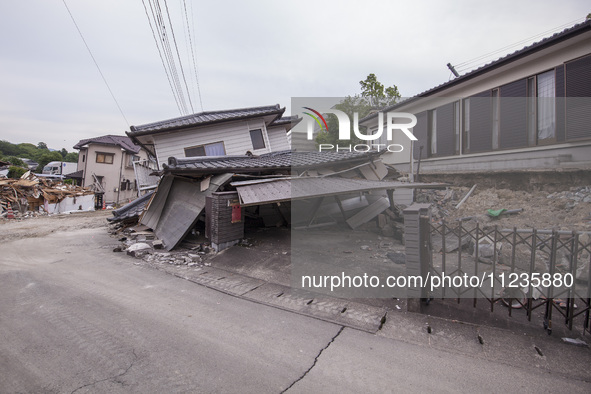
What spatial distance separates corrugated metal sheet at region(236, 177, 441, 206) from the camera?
6037 millimetres

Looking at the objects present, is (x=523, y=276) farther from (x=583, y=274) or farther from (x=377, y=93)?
(x=377, y=93)

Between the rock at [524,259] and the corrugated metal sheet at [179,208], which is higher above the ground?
the corrugated metal sheet at [179,208]

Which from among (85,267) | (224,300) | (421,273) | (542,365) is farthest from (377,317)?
(85,267)

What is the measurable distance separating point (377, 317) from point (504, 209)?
244 inches

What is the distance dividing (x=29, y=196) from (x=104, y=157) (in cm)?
1035

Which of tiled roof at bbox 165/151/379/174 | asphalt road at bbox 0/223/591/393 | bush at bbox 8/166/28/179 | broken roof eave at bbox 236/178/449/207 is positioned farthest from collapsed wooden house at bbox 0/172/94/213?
broken roof eave at bbox 236/178/449/207

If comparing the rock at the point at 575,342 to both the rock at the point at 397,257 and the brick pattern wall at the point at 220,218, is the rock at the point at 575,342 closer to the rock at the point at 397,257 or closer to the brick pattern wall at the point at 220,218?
the rock at the point at 397,257

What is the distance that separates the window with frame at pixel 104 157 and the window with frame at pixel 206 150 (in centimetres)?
2229

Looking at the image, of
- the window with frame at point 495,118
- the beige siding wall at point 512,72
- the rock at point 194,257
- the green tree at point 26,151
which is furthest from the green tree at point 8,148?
the window with frame at point 495,118

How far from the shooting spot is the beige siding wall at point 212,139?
41.1 ft

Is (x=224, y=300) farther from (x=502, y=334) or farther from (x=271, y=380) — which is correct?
(x=502, y=334)

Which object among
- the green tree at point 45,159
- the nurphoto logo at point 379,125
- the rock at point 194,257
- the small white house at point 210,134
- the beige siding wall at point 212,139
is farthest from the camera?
the green tree at point 45,159

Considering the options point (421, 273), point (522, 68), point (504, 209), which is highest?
point (522, 68)

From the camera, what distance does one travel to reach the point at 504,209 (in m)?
7.77
